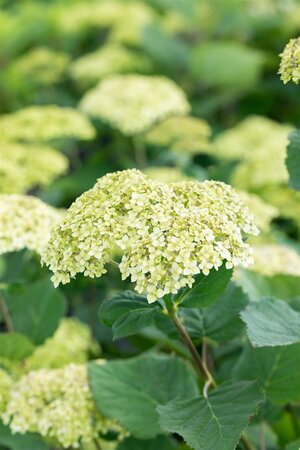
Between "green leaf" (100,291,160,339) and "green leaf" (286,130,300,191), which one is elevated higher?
"green leaf" (286,130,300,191)

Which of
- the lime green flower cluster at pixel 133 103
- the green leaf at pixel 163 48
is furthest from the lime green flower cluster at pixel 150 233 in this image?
the green leaf at pixel 163 48

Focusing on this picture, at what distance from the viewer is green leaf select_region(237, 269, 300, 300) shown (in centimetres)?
184

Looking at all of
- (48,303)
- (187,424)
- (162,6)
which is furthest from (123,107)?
(162,6)

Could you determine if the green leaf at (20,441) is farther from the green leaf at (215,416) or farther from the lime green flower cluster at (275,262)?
the lime green flower cluster at (275,262)

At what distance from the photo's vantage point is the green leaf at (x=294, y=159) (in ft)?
4.73

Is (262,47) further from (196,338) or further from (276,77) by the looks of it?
(196,338)

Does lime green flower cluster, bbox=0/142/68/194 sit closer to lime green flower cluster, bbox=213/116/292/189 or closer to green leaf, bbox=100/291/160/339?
lime green flower cluster, bbox=213/116/292/189

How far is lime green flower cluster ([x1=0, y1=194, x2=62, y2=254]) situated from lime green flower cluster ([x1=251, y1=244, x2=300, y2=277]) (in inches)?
19.9

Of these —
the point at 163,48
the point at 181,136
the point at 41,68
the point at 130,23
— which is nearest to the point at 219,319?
the point at 181,136

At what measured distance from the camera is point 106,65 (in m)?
3.86

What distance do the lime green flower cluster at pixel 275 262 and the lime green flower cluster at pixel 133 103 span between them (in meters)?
0.99

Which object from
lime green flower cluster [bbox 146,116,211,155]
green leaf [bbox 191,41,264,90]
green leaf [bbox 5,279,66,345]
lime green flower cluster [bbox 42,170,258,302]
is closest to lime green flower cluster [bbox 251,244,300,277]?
green leaf [bbox 5,279,66,345]

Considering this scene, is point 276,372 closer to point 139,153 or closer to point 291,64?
point 291,64

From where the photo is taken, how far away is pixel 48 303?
6.37ft
